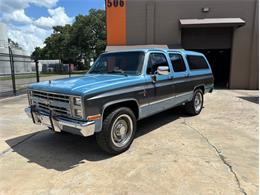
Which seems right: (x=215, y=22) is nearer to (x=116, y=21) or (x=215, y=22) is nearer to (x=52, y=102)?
(x=116, y=21)

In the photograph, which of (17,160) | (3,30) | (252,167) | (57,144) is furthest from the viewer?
(3,30)

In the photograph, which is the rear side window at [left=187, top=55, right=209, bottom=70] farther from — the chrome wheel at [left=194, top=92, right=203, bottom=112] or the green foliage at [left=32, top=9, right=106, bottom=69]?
the green foliage at [left=32, top=9, right=106, bottom=69]

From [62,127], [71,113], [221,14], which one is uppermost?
[221,14]

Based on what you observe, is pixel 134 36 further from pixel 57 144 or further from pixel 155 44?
pixel 57 144

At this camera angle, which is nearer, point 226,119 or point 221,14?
point 226,119

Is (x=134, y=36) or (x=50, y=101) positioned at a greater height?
(x=134, y=36)

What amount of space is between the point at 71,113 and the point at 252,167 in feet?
10.6

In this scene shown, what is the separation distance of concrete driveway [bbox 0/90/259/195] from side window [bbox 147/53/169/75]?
1.60 m

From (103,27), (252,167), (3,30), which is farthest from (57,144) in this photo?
(3,30)

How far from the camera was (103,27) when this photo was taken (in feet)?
136

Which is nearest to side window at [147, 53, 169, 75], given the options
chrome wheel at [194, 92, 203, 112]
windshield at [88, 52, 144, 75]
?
windshield at [88, 52, 144, 75]

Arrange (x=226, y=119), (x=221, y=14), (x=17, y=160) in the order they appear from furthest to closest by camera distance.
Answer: (x=221, y=14), (x=226, y=119), (x=17, y=160)

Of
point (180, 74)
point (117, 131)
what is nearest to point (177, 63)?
point (180, 74)

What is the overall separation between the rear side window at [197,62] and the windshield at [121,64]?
244cm
